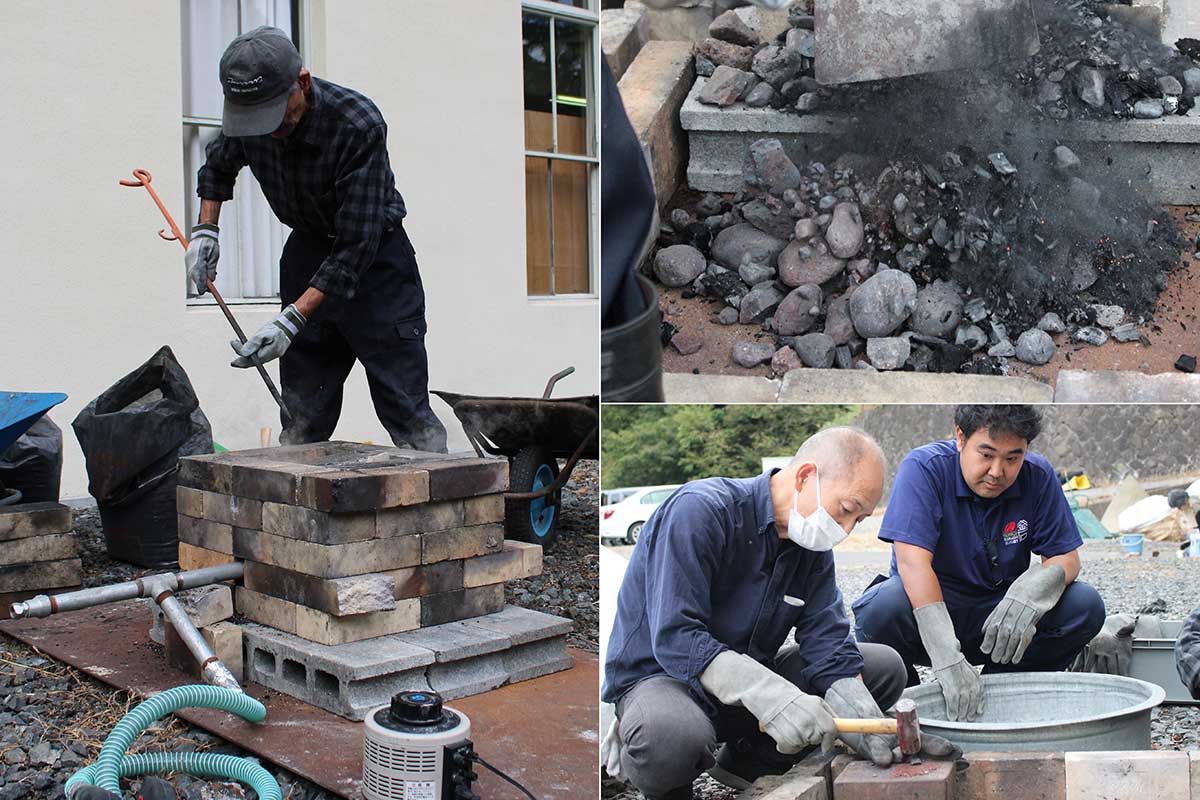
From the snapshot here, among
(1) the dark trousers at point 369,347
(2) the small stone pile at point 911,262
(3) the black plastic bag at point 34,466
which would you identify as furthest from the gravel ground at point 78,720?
(2) the small stone pile at point 911,262

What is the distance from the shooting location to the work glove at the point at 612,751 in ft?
8.22

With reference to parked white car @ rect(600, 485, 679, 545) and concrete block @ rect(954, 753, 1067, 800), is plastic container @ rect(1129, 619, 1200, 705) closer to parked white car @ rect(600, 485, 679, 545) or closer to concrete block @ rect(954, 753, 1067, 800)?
concrete block @ rect(954, 753, 1067, 800)

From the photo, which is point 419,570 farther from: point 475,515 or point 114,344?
point 114,344

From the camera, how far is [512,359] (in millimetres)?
6766

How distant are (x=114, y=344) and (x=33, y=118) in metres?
0.99

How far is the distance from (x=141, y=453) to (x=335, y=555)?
4.91 ft

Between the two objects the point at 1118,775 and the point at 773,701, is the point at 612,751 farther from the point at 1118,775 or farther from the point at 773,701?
the point at 1118,775

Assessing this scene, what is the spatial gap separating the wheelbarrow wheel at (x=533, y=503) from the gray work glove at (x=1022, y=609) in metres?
2.41

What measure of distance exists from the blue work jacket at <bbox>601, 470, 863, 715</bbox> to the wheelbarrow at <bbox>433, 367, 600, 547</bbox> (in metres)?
2.04

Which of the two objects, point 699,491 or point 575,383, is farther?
point 575,383

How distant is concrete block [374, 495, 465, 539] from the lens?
316 centimetres

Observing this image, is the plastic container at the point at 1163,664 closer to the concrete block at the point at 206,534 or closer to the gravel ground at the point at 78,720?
the gravel ground at the point at 78,720

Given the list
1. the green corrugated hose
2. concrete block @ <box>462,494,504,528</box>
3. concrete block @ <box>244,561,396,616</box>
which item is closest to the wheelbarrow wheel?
concrete block @ <box>462,494,504,528</box>

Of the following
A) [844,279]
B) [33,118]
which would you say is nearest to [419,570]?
[844,279]
